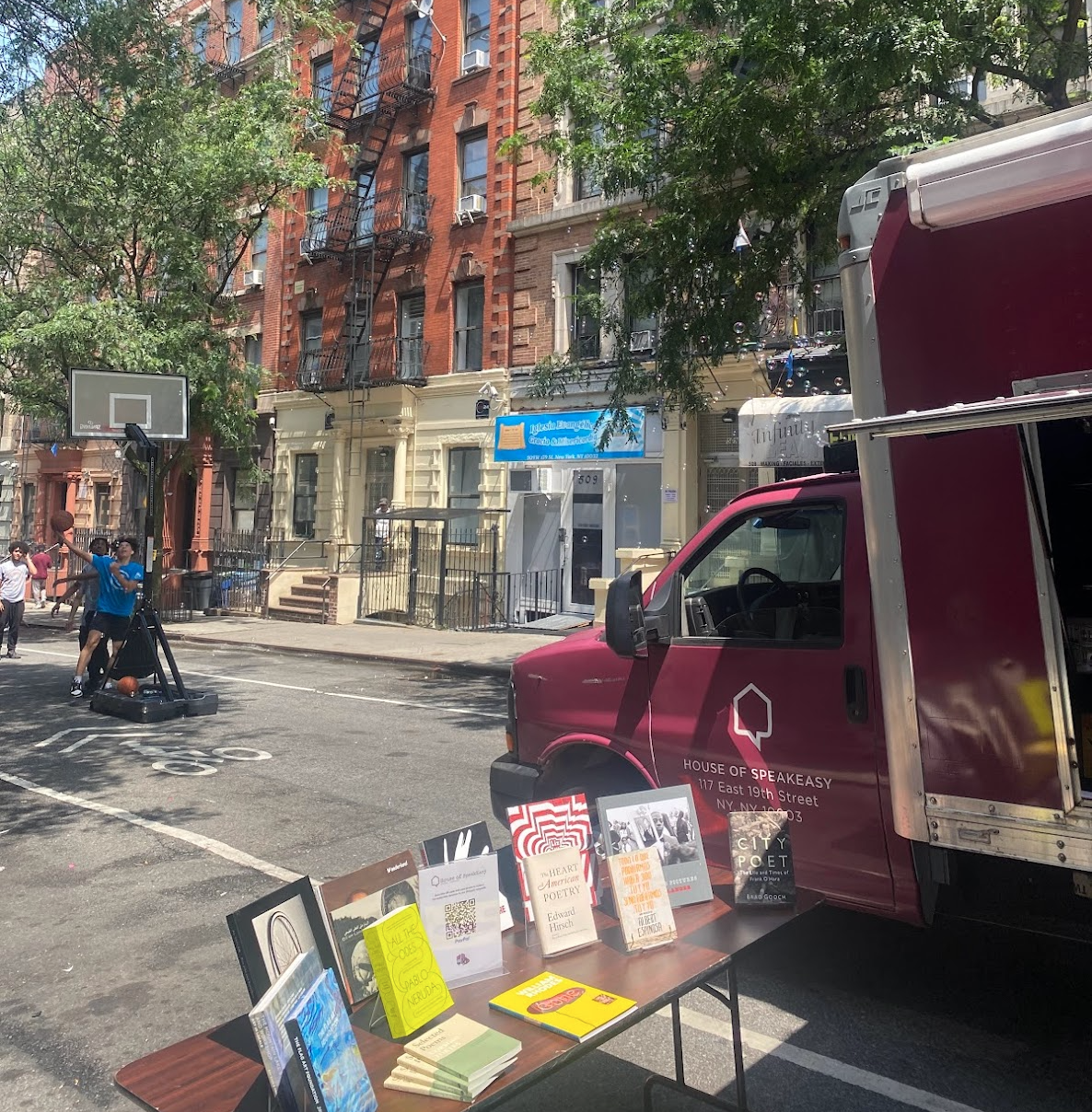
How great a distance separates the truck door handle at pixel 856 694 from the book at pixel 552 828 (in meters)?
1.13

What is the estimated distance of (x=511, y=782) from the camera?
16.0 feet

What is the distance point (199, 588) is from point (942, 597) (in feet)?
77.5

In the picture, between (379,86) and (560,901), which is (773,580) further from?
(379,86)

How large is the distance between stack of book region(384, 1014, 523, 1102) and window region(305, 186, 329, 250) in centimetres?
2418

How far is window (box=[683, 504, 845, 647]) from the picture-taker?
4.01 meters

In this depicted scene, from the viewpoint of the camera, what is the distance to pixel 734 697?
404 centimetres

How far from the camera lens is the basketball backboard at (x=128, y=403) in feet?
42.1

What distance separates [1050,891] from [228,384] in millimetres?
20467

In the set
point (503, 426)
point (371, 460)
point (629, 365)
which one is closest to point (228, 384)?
point (371, 460)

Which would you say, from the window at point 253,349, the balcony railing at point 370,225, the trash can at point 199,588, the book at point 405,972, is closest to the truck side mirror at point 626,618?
the book at point 405,972

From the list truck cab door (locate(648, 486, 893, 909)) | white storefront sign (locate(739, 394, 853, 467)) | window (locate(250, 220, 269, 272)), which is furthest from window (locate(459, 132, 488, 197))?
truck cab door (locate(648, 486, 893, 909))

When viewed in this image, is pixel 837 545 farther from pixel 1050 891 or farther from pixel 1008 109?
pixel 1008 109

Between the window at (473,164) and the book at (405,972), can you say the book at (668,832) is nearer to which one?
the book at (405,972)

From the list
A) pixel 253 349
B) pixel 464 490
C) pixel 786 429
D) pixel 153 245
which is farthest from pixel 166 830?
pixel 253 349
